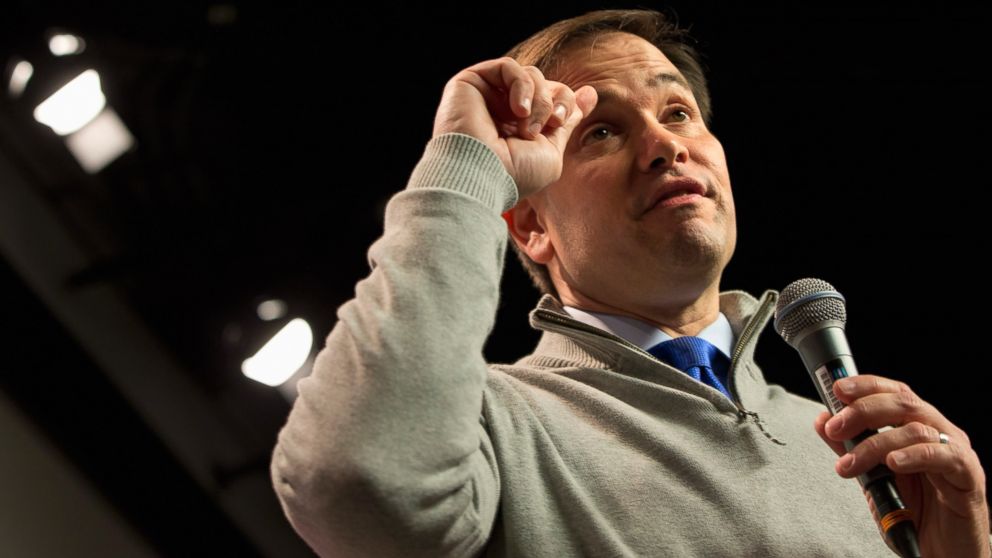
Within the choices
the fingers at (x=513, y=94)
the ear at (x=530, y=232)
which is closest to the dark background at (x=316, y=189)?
the ear at (x=530, y=232)

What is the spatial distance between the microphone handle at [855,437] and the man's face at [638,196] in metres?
0.36

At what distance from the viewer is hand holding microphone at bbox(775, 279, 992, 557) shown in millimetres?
1112

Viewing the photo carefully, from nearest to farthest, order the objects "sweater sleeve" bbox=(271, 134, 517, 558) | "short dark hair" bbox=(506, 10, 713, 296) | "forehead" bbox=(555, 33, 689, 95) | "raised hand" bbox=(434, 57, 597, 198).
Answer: "sweater sleeve" bbox=(271, 134, 517, 558)
"raised hand" bbox=(434, 57, 597, 198)
"forehead" bbox=(555, 33, 689, 95)
"short dark hair" bbox=(506, 10, 713, 296)

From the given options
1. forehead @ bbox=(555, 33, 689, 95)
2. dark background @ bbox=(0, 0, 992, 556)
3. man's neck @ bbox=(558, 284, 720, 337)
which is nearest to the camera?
man's neck @ bbox=(558, 284, 720, 337)

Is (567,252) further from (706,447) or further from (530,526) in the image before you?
(530,526)

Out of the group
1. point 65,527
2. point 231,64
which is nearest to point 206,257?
point 231,64

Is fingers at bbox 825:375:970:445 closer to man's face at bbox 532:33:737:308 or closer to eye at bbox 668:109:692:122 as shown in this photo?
man's face at bbox 532:33:737:308

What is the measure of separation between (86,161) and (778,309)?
2.55 m

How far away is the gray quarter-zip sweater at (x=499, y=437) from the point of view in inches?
39.8

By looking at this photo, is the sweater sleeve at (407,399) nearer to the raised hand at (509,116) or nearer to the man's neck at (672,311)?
the raised hand at (509,116)

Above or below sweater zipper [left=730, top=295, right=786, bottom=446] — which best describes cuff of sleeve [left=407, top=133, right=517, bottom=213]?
above

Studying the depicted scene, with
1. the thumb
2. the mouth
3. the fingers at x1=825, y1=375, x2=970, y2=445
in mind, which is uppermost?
the thumb

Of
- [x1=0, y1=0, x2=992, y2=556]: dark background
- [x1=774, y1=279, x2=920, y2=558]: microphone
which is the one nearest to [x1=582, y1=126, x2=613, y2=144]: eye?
[x1=774, y1=279, x2=920, y2=558]: microphone

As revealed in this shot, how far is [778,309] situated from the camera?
134cm
